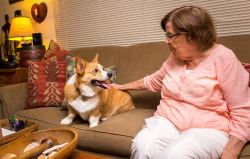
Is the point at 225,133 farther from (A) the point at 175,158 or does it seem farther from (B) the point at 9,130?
(B) the point at 9,130

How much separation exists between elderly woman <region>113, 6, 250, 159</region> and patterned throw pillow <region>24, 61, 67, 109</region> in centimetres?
109

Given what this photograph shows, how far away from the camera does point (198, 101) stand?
1159mm

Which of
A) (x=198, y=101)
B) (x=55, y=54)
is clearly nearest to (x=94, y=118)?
(x=198, y=101)

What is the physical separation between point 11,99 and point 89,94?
927mm

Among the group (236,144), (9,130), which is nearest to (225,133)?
(236,144)

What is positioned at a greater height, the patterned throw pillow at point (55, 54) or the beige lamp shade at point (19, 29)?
the beige lamp shade at point (19, 29)

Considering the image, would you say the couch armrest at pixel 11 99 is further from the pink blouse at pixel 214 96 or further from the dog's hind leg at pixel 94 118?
the pink blouse at pixel 214 96

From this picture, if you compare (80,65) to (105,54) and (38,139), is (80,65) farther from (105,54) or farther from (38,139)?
(105,54)

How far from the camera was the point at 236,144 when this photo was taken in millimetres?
1015

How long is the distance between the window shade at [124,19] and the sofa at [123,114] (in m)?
0.38

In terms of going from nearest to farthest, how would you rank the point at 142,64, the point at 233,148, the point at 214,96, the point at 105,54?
the point at 233,148
the point at 214,96
the point at 142,64
the point at 105,54

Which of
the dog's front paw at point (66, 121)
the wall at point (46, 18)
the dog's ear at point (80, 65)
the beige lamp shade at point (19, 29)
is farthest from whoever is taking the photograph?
the wall at point (46, 18)

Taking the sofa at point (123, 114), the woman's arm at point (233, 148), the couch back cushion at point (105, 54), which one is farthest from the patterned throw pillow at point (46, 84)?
the woman's arm at point (233, 148)

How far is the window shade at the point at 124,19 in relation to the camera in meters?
1.96
